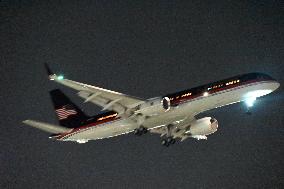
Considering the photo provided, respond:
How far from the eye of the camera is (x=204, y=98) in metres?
56.6

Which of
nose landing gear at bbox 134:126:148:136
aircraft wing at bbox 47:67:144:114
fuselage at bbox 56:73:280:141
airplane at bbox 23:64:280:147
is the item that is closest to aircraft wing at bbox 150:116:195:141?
airplane at bbox 23:64:280:147

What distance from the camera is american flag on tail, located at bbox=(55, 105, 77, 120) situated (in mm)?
69463

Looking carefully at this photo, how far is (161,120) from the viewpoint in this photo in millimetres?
61344

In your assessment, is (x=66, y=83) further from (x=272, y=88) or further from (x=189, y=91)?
(x=272, y=88)

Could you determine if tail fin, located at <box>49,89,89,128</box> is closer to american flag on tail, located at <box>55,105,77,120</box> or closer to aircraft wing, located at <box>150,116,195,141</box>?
american flag on tail, located at <box>55,105,77,120</box>

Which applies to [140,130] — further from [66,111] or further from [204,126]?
[66,111]

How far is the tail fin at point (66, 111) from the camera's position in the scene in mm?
67681

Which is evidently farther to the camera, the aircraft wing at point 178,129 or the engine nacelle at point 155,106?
the aircraft wing at point 178,129

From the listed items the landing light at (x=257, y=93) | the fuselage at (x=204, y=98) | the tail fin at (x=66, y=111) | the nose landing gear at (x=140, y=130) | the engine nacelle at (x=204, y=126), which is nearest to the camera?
the fuselage at (x=204, y=98)

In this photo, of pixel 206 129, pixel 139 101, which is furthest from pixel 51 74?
pixel 206 129

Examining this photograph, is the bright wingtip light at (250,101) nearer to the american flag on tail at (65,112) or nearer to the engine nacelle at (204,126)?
the engine nacelle at (204,126)

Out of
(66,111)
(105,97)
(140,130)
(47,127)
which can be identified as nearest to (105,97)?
(105,97)

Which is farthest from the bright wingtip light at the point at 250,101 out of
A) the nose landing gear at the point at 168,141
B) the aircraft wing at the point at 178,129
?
the nose landing gear at the point at 168,141

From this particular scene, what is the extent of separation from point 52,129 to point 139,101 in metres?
11.9
